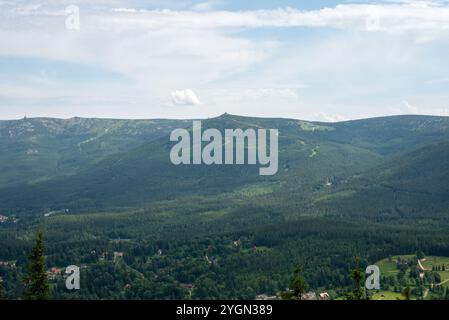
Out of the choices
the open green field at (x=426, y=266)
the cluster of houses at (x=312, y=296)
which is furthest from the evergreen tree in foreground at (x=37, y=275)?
the open green field at (x=426, y=266)

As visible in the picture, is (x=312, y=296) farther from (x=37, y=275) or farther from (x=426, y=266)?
(x=37, y=275)

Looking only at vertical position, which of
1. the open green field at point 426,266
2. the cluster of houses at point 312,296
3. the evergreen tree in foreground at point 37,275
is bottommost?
the cluster of houses at point 312,296

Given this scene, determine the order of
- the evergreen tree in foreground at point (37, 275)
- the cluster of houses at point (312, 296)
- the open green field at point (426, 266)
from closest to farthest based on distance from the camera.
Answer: the evergreen tree in foreground at point (37, 275) → the cluster of houses at point (312, 296) → the open green field at point (426, 266)

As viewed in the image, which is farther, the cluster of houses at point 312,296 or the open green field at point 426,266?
the open green field at point 426,266

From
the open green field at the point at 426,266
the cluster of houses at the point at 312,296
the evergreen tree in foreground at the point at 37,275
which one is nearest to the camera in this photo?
the evergreen tree in foreground at the point at 37,275

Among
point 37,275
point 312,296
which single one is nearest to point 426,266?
point 312,296

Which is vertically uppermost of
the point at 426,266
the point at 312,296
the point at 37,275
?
the point at 37,275

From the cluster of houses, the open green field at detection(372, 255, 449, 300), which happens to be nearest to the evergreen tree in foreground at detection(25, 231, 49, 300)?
the cluster of houses

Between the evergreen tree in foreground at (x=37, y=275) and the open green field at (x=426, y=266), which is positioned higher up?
the evergreen tree in foreground at (x=37, y=275)

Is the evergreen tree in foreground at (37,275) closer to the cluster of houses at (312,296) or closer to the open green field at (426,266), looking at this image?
the cluster of houses at (312,296)
